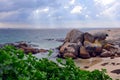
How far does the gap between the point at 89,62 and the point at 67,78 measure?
3341cm

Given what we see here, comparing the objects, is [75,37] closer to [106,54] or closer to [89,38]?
[89,38]

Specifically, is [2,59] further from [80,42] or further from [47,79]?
[80,42]

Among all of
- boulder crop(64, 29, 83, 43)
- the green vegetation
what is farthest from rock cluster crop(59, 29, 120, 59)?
the green vegetation

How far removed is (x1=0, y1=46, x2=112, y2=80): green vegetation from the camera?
13.9ft

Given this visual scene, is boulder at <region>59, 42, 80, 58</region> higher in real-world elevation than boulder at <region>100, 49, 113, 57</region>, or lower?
higher

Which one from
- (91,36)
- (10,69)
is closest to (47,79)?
(10,69)

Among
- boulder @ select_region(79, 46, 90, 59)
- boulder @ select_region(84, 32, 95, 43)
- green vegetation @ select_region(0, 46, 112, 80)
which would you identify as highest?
green vegetation @ select_region(0, 46, 112, 80)

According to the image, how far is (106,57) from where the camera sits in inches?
1634

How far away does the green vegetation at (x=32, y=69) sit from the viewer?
424 centimetres

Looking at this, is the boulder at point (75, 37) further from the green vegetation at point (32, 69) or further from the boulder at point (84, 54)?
the green vegetation at point (32, 69)

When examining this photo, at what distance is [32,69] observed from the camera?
4602 millimetres

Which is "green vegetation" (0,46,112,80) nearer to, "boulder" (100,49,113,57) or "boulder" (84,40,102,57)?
"boulder" (100,49,113,57)

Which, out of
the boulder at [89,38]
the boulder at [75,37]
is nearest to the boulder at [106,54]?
the boulder at [89,38]

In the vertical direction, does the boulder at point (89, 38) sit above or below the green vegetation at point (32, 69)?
below
